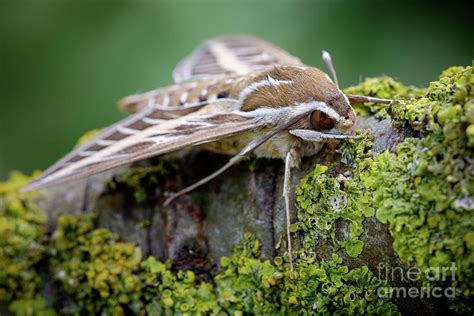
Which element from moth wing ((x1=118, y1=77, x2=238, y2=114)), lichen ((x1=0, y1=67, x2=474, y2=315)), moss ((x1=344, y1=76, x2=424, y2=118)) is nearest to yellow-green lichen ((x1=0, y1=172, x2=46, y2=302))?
lichen ((x1=0, y1=67, x2=474, y2=315))

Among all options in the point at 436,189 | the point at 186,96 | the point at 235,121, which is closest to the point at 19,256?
the point at 186,96

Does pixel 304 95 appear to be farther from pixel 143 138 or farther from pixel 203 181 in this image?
pixel 143 138

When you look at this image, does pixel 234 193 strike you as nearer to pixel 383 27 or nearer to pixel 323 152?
pixel 323 152

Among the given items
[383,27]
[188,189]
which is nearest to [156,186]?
[188,189]

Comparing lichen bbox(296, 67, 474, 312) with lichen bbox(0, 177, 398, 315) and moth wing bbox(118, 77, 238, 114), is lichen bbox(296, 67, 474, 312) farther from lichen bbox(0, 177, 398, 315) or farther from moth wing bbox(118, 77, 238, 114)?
moth wing bbox(118, 77, 238, 114)

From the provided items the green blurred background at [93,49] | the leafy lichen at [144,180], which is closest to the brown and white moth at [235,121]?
the leafy lichen at [144,180]

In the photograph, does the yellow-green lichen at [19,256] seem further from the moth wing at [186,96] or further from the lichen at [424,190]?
the lichen at [424,190]

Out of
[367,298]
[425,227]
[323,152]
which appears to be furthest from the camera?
[323,152]
